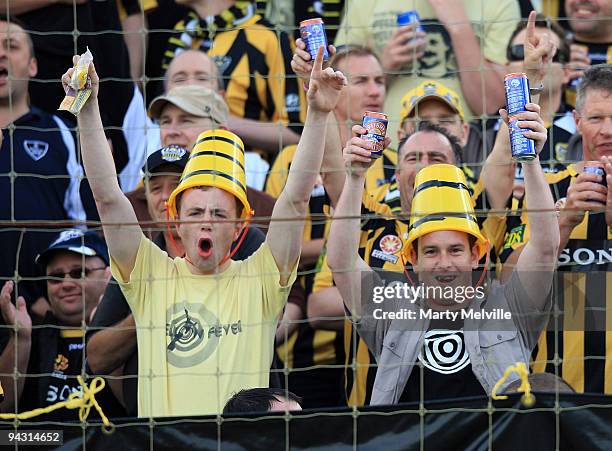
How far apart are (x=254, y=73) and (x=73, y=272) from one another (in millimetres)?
1390

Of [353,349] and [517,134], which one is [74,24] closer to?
[353,349]

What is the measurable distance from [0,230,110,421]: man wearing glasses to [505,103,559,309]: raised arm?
1.59 meters

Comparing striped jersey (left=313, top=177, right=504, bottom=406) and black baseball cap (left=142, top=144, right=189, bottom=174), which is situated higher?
black baseball cap (left=142, top=144, right=189, bottom=174)

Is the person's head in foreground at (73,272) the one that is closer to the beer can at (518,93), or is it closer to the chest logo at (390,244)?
the chest logo at (390,244)

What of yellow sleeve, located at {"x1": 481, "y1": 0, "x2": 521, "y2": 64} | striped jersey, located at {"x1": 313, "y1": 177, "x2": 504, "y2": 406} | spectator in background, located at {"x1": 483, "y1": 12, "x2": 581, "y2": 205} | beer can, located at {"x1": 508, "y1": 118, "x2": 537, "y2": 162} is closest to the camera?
beer can, located at {"x1": 508, "y1": 118, "x2": 537, "y2": 162}

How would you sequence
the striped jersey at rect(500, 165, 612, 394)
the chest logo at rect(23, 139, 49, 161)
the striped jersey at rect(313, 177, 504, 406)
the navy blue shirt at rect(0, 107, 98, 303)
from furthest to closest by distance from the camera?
the chest logo at rect(23, 139, 49, 161), the navy blue shirt at rect(0, 107, 98, 303), the striped jersey at rect(313, 177, 504, 406), the striped jersey at rect(500, 165, 612, 394)

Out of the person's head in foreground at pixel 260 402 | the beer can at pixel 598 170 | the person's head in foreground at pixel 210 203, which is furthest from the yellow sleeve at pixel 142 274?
the beer can at pixel 598 170

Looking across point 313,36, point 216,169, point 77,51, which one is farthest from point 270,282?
point 77,51

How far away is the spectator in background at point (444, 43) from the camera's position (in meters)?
6.24

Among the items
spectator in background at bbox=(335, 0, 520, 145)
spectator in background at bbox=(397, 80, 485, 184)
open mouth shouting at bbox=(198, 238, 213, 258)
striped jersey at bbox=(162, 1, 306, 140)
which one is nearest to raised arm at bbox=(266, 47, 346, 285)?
open mouth shouting at bbox=(198, 238, 213, 258)

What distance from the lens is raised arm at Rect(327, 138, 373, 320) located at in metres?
4.62

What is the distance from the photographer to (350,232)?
4688mm

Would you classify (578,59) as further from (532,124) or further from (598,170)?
→ (532,124)

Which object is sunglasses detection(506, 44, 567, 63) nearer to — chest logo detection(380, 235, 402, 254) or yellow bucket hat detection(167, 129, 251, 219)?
chest logo detection(380, 235, 402, 254)
